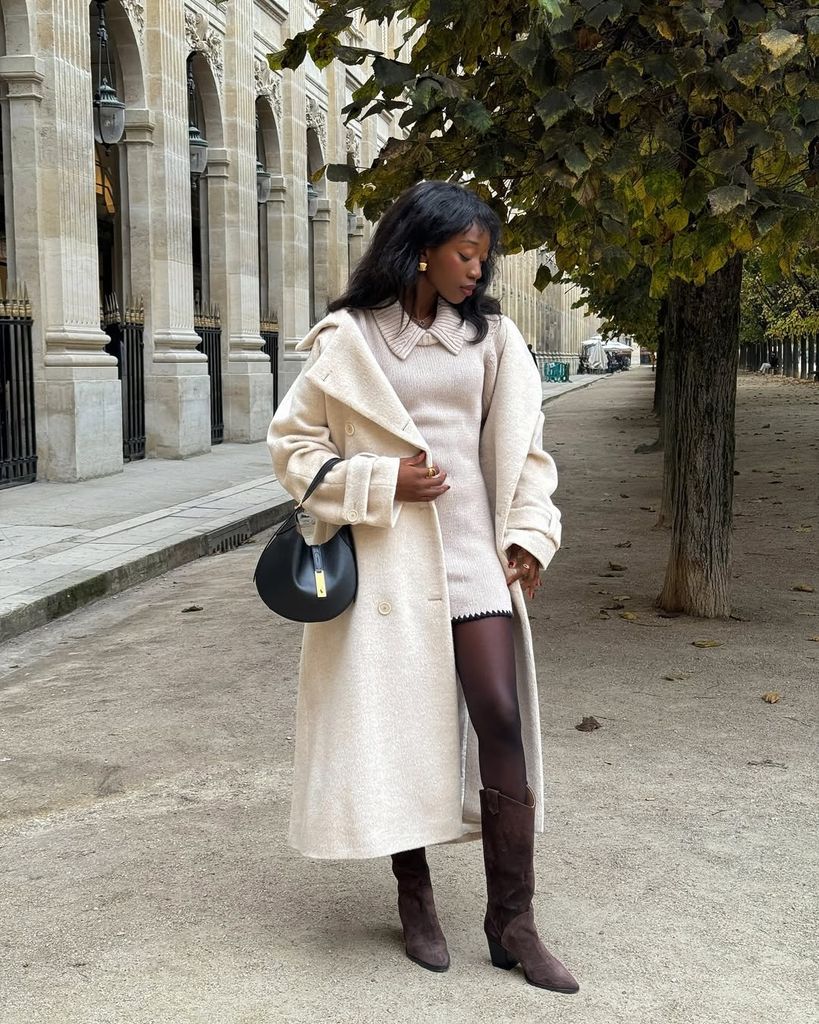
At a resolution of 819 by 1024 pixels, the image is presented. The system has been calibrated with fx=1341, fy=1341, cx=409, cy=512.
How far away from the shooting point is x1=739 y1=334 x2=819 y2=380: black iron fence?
54938mm

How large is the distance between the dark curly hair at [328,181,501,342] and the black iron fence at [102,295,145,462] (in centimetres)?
1468

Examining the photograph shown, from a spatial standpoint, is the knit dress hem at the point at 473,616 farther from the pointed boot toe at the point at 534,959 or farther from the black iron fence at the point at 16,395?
the black iron fence at the point at 16,395

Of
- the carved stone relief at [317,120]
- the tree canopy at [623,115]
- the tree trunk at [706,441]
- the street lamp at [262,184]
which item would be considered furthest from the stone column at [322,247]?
the tree canopy at [623,115]

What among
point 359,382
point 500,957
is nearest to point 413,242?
point 359,382

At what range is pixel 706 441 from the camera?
7.55m

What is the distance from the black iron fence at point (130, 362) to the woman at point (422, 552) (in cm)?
1471

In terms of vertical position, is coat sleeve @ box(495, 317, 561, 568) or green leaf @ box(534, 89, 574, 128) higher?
green leaf @ box(534, 89, 574, 128)

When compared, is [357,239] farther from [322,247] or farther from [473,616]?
[473,616]

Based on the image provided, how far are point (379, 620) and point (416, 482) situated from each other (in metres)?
0.35

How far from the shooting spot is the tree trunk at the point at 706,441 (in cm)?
751

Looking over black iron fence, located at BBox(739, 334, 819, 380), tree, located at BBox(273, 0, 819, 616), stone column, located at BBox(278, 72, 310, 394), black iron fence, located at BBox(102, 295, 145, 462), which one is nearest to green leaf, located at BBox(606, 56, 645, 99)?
tree, located at BBox(273, 0, 819, 616)

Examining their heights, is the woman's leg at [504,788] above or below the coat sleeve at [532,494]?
below

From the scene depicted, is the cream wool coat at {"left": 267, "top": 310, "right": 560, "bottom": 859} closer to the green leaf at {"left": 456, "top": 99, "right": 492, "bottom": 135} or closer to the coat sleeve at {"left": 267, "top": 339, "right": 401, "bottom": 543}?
the coat sleeve at {"left": 267, "top": 339, "right": 401, "bottom": 543}

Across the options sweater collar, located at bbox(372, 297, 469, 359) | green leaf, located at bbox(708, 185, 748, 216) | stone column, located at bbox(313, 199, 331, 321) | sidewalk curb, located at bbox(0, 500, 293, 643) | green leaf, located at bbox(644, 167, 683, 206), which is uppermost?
stone column, located at bbox(313, 199, 331, 321)
